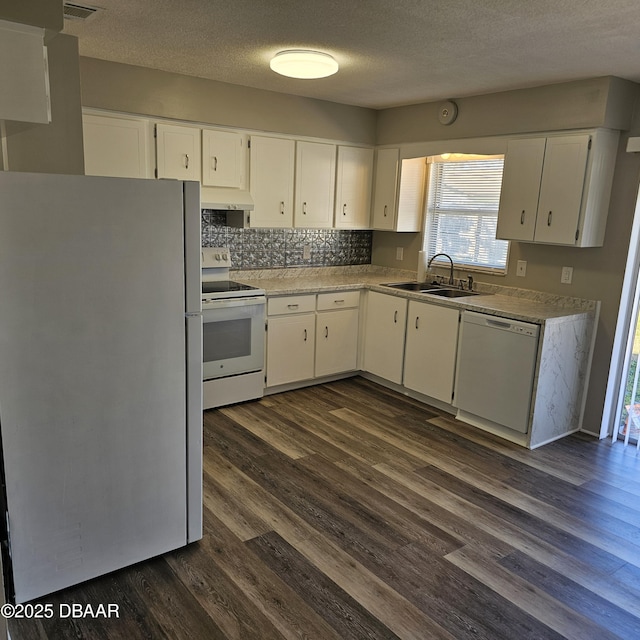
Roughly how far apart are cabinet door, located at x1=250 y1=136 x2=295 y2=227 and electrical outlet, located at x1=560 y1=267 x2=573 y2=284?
2251 millimetres

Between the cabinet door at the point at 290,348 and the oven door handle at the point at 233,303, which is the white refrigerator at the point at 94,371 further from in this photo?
the cabinet door at the point at 290,348

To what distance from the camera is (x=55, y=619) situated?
6.84 ft

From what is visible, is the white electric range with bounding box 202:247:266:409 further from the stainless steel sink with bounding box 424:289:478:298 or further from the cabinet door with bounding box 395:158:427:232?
the cabinet door with bounding box 395:158:427:232

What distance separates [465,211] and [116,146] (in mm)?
2885

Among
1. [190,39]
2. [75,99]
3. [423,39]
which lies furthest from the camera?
[190,39]

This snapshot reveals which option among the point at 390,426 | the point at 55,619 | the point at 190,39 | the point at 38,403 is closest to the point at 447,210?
the point at 390,426

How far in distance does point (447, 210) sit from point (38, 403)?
3.88m

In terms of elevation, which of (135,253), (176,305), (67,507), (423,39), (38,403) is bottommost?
(67,507)

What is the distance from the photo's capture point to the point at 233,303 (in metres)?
4.08

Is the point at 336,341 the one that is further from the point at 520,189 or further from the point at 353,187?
the point at 520,189

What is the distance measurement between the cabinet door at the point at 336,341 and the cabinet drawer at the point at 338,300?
5cm

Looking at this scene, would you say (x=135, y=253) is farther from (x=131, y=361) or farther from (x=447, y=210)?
(x=447, y=210)

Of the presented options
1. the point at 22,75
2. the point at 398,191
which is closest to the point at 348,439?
the point at 398,191

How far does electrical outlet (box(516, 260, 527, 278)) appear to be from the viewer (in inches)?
169
